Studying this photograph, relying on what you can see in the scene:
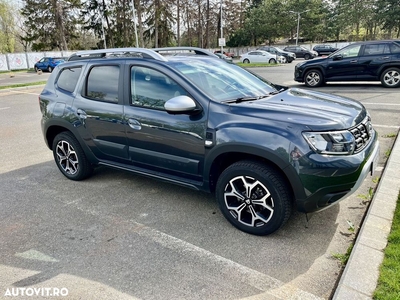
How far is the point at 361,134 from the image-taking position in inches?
120

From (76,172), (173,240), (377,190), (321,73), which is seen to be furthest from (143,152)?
(321,73)

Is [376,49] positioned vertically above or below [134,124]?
above

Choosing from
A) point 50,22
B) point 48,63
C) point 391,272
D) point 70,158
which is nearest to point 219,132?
point 391,272

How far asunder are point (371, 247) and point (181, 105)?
211cm

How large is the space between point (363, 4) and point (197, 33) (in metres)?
28.9

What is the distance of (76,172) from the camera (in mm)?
4633

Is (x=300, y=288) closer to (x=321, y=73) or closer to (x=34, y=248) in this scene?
(x=34, y=248)

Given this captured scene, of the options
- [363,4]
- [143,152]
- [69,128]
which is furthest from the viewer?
[363,4]

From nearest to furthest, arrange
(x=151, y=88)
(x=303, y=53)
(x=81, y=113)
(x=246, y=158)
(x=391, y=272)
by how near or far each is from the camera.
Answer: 1. (x=391, y=272)
2. (x=246, y=158)
3. (x=151, y=88)
4. (x=81, y=113)
5. (x=303, y=53)

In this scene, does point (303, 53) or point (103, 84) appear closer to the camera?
point (103, 84)

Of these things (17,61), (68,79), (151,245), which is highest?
(17,61)

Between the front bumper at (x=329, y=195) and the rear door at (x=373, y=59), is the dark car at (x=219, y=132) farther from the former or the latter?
the rear door at (x=373, y=59)

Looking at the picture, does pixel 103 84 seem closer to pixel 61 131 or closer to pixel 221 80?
pixel 61 131

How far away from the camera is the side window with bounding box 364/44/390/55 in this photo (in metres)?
11.0
